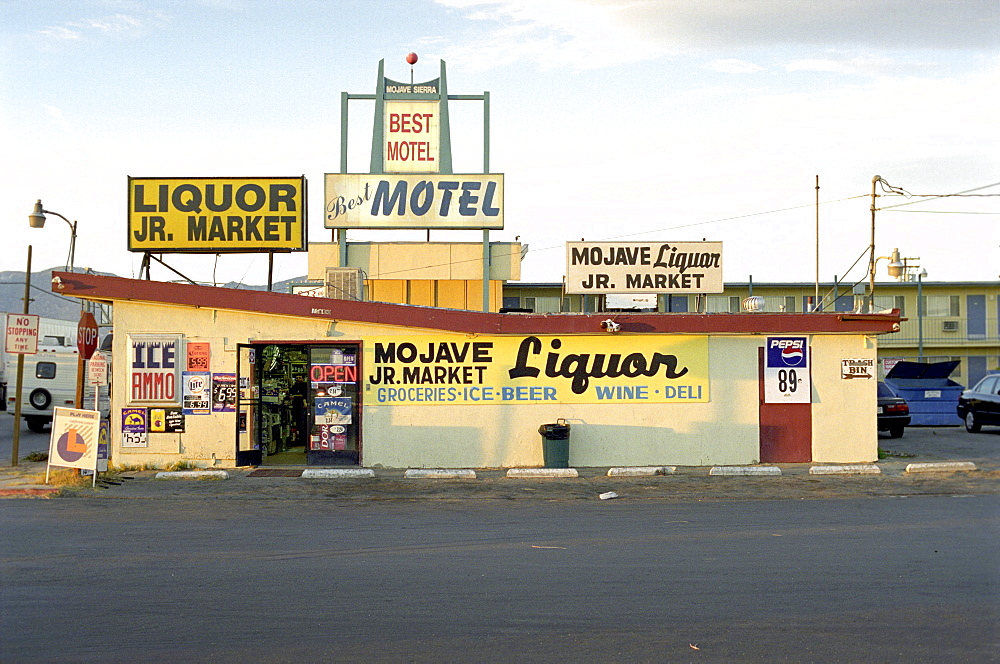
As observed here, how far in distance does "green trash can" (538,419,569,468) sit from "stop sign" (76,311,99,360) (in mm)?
9490

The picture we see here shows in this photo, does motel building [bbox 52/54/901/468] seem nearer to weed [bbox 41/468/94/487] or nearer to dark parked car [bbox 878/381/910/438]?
weed [bbox 41/468/94/487]

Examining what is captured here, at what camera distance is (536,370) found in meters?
19.7

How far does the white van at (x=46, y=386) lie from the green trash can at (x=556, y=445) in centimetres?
1877

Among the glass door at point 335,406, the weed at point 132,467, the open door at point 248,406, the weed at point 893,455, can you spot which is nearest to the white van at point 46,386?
the weed at point 132,467

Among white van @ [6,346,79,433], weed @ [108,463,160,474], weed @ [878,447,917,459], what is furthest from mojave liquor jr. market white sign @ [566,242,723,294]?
white van @ [6,346,79,433]

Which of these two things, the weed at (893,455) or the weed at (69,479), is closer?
the weed at (69,479)

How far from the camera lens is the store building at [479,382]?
62.7 ft

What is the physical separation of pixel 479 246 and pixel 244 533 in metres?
21.0

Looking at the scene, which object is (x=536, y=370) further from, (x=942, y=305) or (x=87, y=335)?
(x=942, y=305)

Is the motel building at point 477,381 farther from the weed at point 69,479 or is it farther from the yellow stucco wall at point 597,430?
the weed at point 69,479

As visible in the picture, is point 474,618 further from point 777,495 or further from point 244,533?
point 777,495

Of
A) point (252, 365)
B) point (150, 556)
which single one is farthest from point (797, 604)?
point (252, 365)

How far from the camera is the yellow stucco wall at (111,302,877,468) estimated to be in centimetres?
1916

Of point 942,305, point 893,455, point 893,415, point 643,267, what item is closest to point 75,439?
point 643,267
